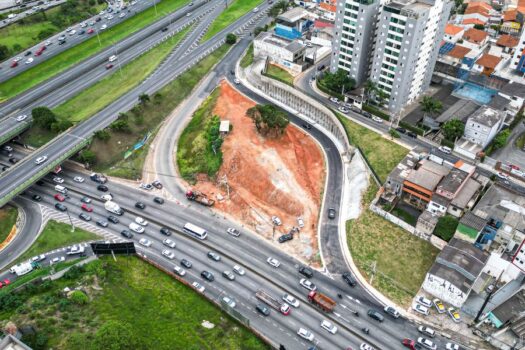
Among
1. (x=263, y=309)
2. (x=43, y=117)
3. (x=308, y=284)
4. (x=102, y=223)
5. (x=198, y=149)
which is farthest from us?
(x=43, y=117)

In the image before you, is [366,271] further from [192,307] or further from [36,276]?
[36,276]

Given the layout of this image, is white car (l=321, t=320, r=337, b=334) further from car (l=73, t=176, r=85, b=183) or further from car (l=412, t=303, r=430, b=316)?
car (l=73, t=176, r=85, b=183)

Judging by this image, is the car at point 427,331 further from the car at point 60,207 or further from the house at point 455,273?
the car at point 60,207

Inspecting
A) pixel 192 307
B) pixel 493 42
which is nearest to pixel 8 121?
pixel 192 307

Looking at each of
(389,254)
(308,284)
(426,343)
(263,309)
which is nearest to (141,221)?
(263,309)

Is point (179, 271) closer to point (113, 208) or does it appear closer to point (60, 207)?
point (113, 208)
